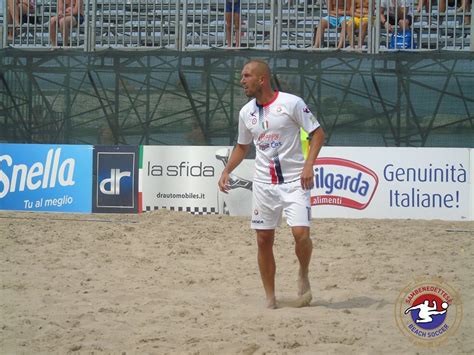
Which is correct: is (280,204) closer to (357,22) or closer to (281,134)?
(281,134)

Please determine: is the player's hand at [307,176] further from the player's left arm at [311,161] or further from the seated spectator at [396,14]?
the seated spectator at [396,14]

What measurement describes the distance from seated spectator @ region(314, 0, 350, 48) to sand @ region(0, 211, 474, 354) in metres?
3.72

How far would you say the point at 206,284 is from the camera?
703 cm

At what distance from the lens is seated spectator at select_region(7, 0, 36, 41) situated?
1470 centimetres

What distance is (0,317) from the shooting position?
18.4 ft

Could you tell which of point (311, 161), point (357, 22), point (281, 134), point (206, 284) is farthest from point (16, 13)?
point (311, 161)

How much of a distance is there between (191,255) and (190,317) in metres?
2.91

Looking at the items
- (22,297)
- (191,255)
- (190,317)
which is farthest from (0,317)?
(191,255)

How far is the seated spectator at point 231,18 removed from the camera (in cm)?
1407

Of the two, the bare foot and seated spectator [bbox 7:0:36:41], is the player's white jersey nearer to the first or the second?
the bare foot

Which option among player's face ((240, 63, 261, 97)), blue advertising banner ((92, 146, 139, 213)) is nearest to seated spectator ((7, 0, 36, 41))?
blue advertising banner ((92, 146, 139, 213))

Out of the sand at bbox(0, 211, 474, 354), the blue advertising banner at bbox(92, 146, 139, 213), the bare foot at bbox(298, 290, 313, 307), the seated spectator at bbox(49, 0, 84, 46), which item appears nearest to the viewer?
the sand at bbox(0, 211, 474, 354)

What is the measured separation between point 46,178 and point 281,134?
724 centimetres

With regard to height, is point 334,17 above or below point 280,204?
above
